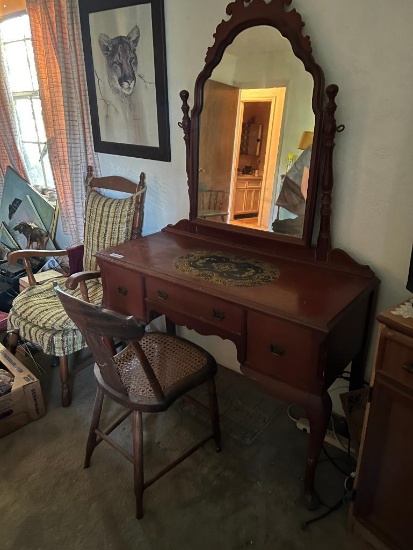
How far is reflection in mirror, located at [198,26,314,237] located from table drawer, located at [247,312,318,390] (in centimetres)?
52

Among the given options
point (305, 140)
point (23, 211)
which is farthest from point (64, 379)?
point (23, 211)

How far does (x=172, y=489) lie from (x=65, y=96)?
2214mm

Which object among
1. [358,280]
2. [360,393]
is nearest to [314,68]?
[358,280]

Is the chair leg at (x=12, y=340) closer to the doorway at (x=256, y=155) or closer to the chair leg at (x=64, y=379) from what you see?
the chair leg at (x=64, y=379)

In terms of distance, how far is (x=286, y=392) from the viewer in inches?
50.3

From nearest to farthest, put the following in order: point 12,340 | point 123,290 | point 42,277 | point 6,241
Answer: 1. point 123,290
2. point 12,340
3. point 42,277
4. point 6,241

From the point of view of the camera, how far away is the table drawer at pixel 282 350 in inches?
46.6

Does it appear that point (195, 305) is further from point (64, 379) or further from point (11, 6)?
point (11, 6)

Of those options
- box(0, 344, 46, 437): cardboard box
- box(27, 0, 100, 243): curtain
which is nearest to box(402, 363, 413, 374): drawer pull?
box(0, 344, 46, 437): cardboard box

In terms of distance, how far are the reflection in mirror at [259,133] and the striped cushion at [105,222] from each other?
0.52 metres

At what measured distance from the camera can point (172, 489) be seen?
4.96 ft

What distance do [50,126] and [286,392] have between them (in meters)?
2.21

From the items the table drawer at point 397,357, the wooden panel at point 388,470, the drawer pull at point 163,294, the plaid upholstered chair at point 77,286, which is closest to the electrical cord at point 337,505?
the wooden panel at point 388,470

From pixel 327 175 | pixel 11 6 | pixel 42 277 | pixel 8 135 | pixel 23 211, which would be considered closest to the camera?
pixel 327 175
